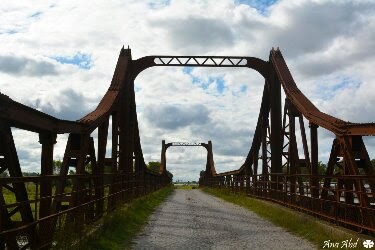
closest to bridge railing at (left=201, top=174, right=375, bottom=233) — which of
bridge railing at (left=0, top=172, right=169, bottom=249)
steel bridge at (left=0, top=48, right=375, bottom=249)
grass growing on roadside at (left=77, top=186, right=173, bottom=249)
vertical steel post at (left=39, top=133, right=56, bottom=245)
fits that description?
steel bridge at (left=0, top=48, right=375, bottom=249)

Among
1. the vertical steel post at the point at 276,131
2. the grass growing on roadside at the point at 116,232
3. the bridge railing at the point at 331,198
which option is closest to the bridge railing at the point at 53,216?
the grass growing on roadside at the point at 116,232

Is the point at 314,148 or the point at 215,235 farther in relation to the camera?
the point at 314,148

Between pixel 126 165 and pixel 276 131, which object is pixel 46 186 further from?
pixel 276 131

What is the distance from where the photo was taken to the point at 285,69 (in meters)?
18.8

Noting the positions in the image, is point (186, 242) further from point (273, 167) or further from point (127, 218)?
point (273, 167)

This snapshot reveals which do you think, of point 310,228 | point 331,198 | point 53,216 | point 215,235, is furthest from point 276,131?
point 53,216

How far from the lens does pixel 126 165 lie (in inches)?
750

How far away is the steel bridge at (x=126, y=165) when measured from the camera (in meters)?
6.20

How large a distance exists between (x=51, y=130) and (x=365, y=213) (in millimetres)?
5517

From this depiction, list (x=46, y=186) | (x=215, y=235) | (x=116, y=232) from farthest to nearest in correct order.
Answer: (x=215, y=235), (x=116, y=232), (x=46, y=186)

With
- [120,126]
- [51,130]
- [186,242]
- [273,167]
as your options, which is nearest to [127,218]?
[186,242]

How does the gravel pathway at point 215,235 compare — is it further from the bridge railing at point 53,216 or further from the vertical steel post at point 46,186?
the vertical steel post at point 46,186

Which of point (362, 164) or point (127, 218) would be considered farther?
point (127, 218)

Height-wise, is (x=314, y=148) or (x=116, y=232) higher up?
(x=314, y=148)
